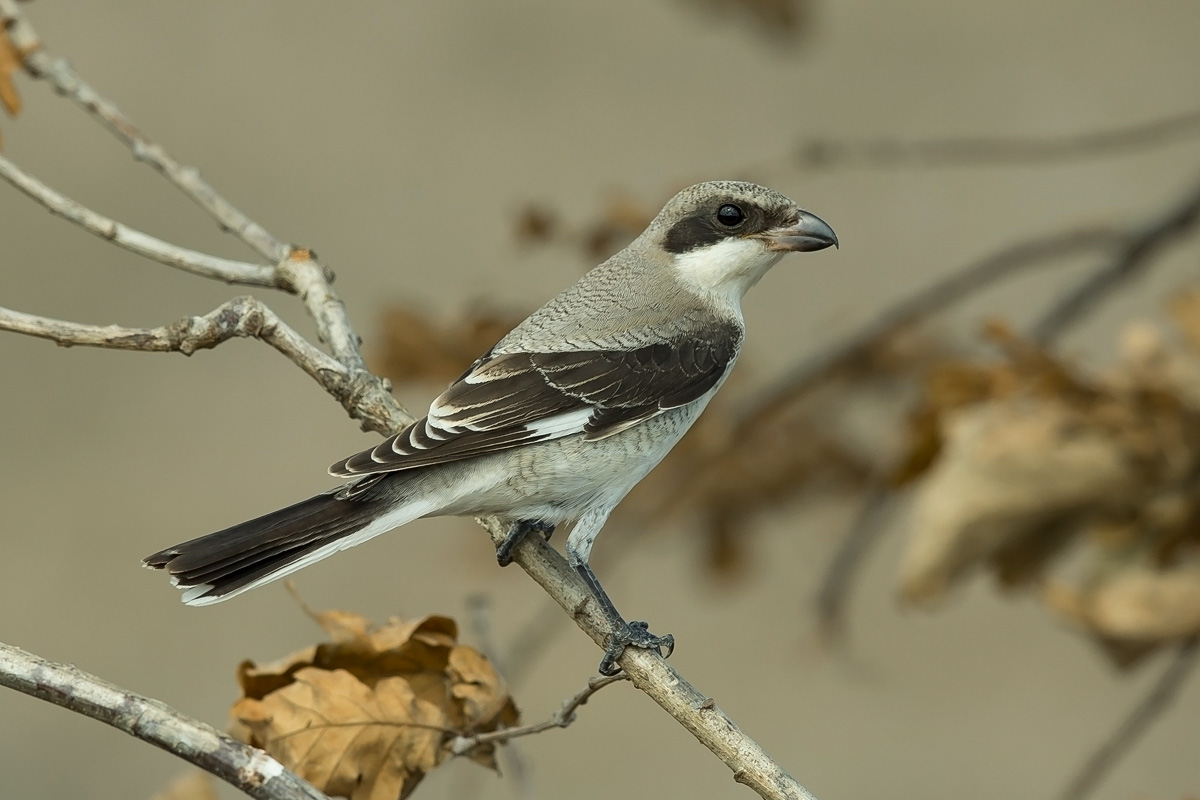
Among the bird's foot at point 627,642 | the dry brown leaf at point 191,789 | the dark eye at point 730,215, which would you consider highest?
the dark eye at point 730,215

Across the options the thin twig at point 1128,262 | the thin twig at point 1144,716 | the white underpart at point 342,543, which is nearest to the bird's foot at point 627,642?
the white underpart at point 342,543

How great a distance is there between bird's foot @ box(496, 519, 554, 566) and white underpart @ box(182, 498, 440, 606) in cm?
18

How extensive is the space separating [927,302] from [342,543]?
5.02 feet

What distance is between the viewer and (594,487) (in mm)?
2871

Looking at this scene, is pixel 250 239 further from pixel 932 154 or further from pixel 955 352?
pixel 932 154

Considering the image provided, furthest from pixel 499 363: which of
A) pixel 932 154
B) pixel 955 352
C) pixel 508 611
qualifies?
pixel 508 611

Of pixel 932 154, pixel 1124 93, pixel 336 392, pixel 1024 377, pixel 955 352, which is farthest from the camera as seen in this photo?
pixel 1124 93

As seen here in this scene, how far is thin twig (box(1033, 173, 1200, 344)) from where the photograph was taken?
122 inches

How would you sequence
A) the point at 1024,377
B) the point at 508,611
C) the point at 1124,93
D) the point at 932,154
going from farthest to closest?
the point at 1124,93, the point at 508,611, the point at 932,154, the point at 1024,377

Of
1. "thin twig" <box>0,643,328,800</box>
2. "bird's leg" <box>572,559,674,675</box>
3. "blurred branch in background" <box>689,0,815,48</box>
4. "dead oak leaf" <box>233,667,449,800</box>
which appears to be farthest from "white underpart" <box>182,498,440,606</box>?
"blurred branch in background" <box>689,0,815,48</box>

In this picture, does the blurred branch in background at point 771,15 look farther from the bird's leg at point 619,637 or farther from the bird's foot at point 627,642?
the bird's foot at point 627,642

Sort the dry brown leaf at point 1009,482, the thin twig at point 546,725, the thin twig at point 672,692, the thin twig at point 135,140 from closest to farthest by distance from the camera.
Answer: the thin twig at point 672,692 < the thin twig at point 546,725 < the dry brown leaf at point 1009,482 < the thin twig at point 135,140

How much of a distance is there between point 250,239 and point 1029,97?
7041mm

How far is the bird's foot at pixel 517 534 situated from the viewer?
9.07 feet
